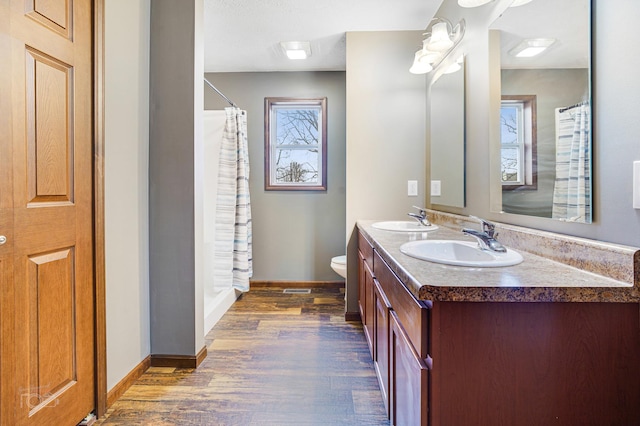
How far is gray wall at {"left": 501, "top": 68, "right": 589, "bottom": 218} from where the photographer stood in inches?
42.9

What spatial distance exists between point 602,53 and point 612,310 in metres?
0.76

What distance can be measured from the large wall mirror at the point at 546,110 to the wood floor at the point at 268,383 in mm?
1186

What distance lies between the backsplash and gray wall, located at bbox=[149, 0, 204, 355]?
1666mm

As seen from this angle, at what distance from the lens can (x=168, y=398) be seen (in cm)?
163

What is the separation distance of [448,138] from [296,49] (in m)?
1.62

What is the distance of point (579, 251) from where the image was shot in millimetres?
998

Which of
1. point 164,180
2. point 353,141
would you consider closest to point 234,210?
point 164,180

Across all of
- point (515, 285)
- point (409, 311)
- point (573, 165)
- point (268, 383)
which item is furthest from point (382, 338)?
point (573, 165)

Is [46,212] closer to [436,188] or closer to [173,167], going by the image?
[173,167]

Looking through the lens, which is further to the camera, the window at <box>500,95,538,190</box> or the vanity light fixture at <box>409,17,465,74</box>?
the vanity light fixture at <box>409,17,465,74</box>

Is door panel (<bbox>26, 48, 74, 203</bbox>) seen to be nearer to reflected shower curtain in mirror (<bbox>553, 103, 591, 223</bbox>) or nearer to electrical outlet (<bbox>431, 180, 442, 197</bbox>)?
reflected shower curtain in mirror (<bbox>553, 103, 591, 223</bbox>)

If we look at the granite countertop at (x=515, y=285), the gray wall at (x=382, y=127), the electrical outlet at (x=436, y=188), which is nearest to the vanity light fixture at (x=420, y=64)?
the gray wall at (x=382, y=127)

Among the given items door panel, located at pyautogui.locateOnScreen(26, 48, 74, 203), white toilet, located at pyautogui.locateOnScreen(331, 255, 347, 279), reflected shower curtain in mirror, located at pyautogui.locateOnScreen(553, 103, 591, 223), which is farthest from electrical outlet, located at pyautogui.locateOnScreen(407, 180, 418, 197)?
door panel, located at pyautogui.locateOnScreen(26, 48, 74, 203)

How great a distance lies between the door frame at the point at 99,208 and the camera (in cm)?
145
